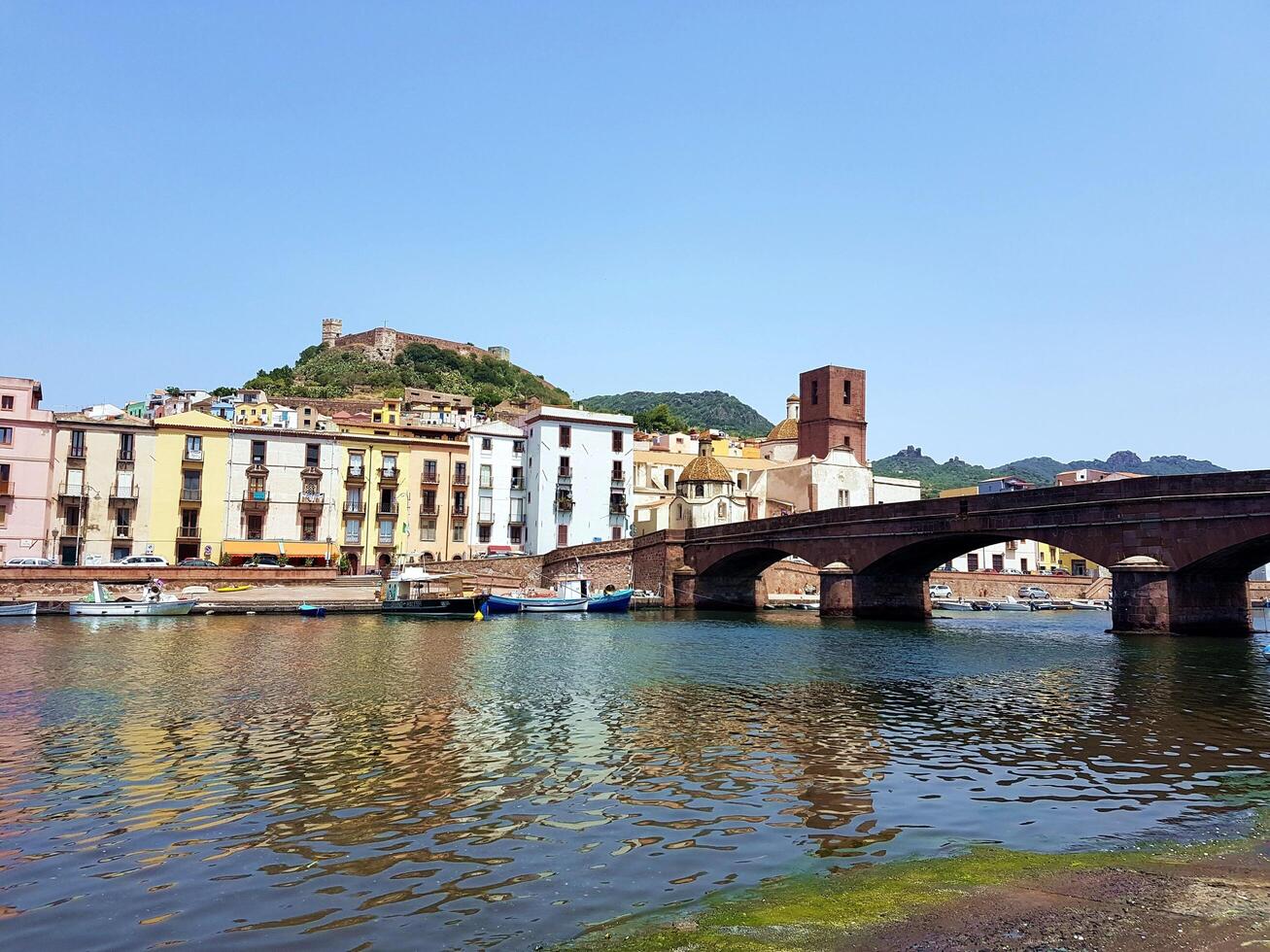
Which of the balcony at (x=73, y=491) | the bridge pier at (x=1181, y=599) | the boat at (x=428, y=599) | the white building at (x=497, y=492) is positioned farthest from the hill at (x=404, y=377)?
the bridge pier at (x=1181, y=599)

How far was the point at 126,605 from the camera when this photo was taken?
48406mm

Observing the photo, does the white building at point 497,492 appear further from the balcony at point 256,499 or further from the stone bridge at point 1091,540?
the stone bridge at point 1091,540

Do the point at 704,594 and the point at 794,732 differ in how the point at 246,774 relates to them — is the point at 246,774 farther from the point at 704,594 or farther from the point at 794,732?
the point at 704,594

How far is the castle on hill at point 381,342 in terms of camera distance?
567 ft

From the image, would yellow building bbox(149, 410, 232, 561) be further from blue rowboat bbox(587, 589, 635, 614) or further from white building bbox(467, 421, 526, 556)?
blue rowboat bbox(587, 589, 635, 614)

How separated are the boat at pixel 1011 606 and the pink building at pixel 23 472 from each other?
72.1m

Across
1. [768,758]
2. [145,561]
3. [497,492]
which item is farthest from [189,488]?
[768,758]

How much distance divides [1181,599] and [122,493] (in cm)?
6311

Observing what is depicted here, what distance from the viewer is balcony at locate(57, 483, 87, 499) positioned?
62688mm

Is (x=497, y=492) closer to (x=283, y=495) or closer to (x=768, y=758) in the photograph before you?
(x=283, y=495)

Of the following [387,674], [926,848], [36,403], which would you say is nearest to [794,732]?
[926,848]

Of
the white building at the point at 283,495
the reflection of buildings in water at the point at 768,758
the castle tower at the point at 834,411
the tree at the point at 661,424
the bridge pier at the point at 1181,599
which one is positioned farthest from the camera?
the tree at the point at 661,424

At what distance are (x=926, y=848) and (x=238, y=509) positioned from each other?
65383 millimetres

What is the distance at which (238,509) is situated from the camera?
67.4 meters
